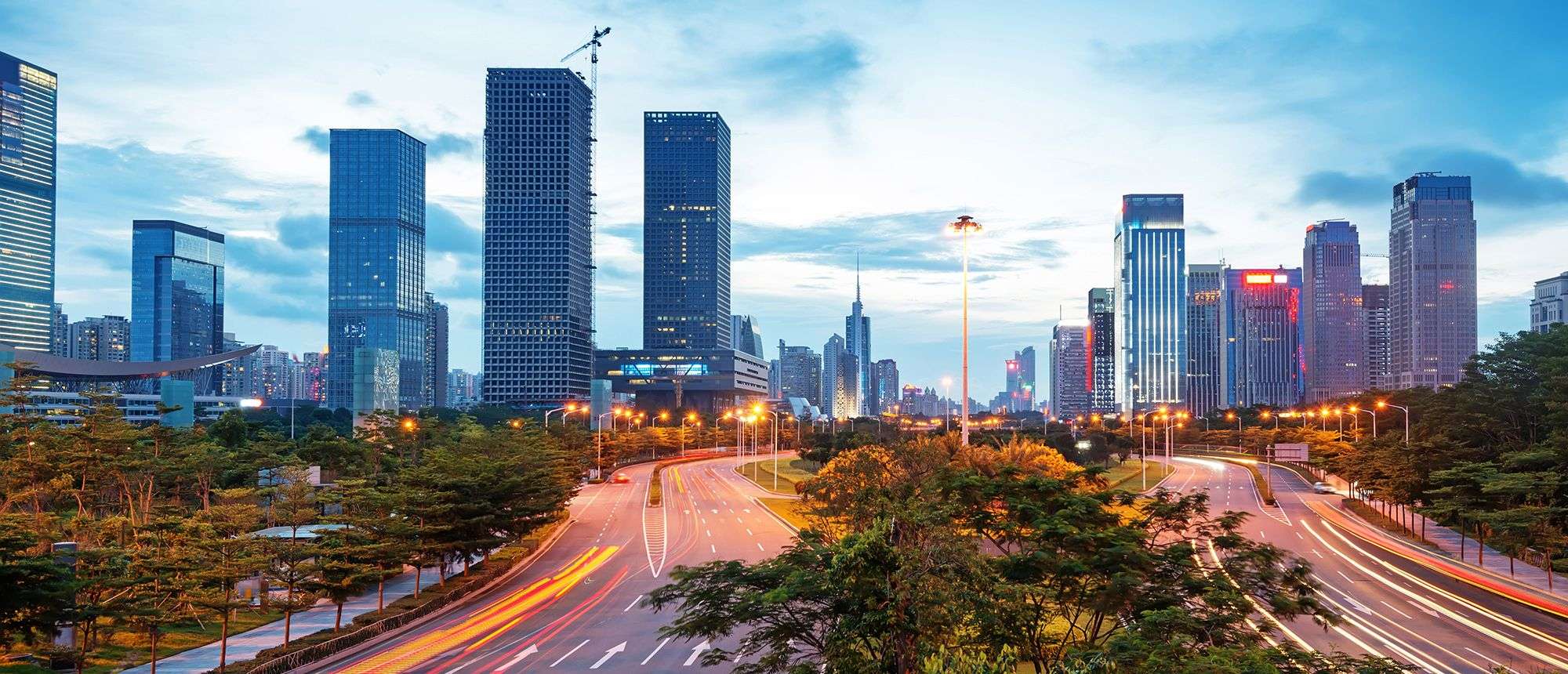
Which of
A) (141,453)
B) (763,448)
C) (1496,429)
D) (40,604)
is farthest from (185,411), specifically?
(1496,429)

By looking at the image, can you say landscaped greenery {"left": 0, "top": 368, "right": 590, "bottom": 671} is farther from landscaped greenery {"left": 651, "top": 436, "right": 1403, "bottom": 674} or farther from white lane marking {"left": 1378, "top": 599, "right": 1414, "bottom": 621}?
white lane marking {"left": 1378, "top": 599, "right": 1414, "bottom": 621}

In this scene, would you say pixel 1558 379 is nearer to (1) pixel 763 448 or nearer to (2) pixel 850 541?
(2) pixel 850 541

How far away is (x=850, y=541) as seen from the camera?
66.8ft

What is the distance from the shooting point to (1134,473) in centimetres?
10675

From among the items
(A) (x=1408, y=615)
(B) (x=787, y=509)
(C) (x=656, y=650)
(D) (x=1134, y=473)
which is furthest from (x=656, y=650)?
(D) (x=1134, y=473)

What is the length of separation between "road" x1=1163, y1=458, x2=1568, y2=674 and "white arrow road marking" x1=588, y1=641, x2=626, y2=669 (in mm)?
23354

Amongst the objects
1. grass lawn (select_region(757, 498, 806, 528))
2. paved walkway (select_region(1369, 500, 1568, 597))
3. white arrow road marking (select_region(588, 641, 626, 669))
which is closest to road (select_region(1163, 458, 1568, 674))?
paved walkway (select_region(1369, 500, 1568, 597))

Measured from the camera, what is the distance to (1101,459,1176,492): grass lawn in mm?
97000

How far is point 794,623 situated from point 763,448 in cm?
15007

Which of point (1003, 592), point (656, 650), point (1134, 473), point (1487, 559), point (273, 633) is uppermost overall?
Answer: point (1003, 592)

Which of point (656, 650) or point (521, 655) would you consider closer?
point (521, 655)

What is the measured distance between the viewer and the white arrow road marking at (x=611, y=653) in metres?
34.0

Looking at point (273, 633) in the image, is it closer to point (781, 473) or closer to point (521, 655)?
point (521, 655)

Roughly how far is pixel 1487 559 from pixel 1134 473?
4726cm
